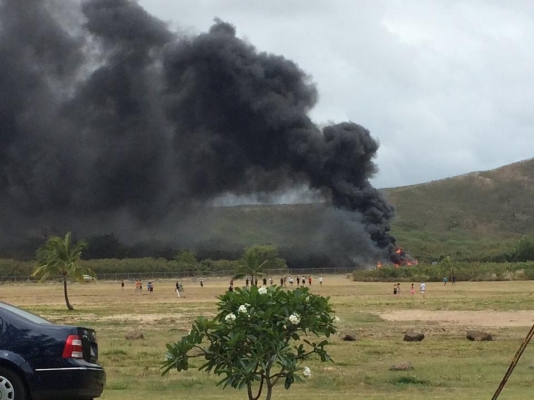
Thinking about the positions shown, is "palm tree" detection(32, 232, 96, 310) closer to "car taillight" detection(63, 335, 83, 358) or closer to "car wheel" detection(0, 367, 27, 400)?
"car taillight" detection(63, 335, 83, 358)

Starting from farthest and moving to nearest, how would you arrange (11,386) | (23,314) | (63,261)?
1. (63,261)
2. (23,314)
3. (11,386)

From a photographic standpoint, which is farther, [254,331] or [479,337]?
[479,337]

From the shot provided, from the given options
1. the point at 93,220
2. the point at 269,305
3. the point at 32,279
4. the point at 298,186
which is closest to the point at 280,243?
the point at 298,186

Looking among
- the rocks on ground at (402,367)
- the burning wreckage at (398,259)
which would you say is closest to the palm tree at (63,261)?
the rocks on ground at (402,367)

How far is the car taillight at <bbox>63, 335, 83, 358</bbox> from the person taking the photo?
10.3m

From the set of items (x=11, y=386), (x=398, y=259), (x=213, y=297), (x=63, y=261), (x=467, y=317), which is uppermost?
(x=398, y=259)

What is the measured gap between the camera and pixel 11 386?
10.1 meters

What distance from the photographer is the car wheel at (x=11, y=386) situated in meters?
10.1

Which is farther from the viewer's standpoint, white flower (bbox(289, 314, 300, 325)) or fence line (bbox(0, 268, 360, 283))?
fence line (bbox(0, 268, 360, 283))

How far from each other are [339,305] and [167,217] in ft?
271

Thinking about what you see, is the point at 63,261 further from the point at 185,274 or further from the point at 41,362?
the point at 41,362

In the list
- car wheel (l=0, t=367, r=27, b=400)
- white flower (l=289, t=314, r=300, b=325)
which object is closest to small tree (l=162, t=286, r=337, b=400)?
white flower (l=289, t=314, r=300, b=325)

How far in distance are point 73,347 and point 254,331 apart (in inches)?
85.5

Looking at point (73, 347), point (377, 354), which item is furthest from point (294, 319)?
point (377, 354)
